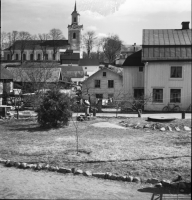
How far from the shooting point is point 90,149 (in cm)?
371

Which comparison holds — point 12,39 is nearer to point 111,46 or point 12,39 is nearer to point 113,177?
point 111,46

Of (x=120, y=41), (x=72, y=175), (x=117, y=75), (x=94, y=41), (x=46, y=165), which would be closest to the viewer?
(x=120, y=41)

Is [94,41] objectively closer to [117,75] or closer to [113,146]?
[113,146]

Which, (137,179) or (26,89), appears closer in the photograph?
(137,179)

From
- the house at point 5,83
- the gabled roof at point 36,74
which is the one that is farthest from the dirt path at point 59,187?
the house at point 5,83

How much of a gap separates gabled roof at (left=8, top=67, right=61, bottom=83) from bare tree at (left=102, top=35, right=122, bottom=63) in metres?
7.27

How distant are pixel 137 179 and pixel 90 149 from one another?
3.89ft

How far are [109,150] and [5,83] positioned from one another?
28.3 feet

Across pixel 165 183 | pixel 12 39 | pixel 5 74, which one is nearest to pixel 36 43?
pixel 12 39

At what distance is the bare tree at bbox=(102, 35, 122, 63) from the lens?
207 cm

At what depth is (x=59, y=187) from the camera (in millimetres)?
2447

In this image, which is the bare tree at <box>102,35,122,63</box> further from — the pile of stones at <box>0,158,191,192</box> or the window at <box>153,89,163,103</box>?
the pile of stones at <box>0,158,191,192</box>

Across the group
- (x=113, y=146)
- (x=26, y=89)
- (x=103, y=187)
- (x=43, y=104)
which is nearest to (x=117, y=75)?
(x=26, y=89)

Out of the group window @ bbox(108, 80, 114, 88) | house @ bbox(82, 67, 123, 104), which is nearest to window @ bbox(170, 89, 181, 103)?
house @ bbox(82, 67, 123, 104)
